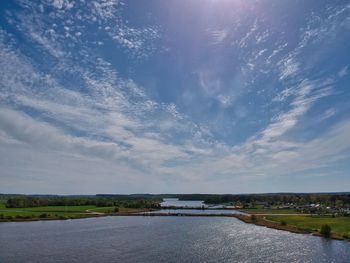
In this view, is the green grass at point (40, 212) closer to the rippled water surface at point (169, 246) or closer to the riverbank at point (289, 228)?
the rippled water surface at point (169, 246)

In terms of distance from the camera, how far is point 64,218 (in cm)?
13438

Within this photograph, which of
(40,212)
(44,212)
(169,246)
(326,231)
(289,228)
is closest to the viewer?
(169,246)

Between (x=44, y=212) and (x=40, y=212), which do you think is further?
(x=44, y=212)

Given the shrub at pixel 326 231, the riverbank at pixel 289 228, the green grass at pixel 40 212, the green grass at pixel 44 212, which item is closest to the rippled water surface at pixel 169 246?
the shrub at pixel 326 231

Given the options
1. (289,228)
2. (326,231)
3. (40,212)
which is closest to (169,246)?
(326,231)

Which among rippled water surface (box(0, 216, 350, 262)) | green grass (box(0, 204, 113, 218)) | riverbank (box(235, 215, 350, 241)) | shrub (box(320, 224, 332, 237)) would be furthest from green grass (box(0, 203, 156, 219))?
shrub (box(320, 224, 332, 237))

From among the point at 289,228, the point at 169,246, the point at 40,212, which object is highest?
the point at 40,212

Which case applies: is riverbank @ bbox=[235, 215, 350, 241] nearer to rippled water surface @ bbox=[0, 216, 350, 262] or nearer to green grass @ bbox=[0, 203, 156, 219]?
rippled water surface @ bbox=[0, 216, 350, 262]

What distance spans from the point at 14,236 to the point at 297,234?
6459 cm

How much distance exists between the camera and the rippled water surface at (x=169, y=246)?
188 ft

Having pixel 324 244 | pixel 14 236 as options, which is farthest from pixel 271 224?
pixel 14 236

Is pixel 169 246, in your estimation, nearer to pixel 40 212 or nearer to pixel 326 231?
pixel 326 231

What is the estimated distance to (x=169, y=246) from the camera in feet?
225

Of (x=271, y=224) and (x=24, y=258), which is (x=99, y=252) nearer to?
(x=24, y=258)
